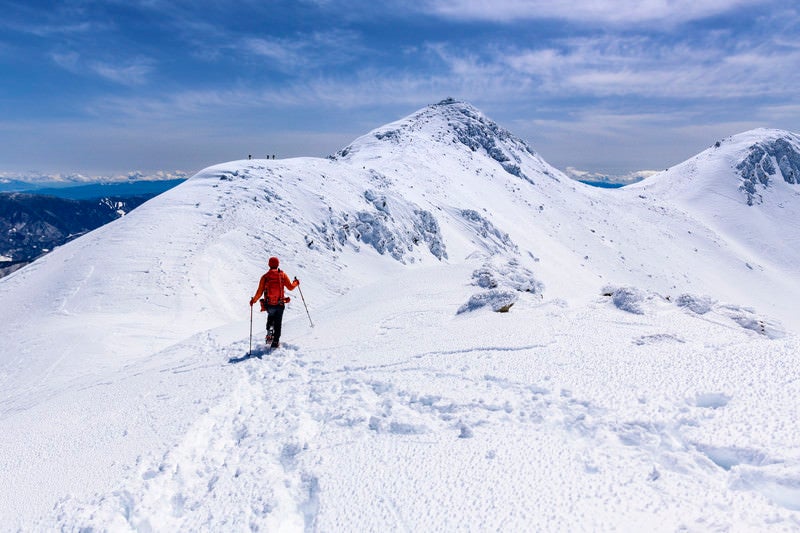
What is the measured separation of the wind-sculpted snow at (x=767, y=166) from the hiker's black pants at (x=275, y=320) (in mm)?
121482

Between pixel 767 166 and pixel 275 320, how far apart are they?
14007 centimetres

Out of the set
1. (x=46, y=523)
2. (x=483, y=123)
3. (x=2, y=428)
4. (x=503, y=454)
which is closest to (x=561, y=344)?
(x=503, y=454)

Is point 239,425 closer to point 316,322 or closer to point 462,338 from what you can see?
point 462,338

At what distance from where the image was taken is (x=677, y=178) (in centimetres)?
11138

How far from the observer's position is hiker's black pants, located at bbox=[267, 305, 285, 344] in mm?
11672

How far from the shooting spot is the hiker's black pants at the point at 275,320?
1167 cm

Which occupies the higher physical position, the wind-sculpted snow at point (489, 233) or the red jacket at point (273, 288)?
the wind-sculpted snow at point (489, 233)

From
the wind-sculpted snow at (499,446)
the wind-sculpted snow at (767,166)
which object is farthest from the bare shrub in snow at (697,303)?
the wind-sculpted snow at (767,166)

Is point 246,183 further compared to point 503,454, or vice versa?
point 246,183

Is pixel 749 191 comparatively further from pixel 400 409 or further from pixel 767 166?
pixel 400 409

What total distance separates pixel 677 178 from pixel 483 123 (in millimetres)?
58892

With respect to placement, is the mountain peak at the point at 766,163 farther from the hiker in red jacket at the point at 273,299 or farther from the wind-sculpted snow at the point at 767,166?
the hiker in red jacket at the point at 273,299

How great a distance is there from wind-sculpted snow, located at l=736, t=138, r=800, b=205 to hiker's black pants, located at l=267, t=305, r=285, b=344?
121482 millimetres

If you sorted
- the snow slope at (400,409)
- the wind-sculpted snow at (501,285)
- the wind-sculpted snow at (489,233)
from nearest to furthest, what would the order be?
the snow slope at (400,409)
the wind-sculpted snow at (501,285)
the wind-sculpted snow at (489,233)
